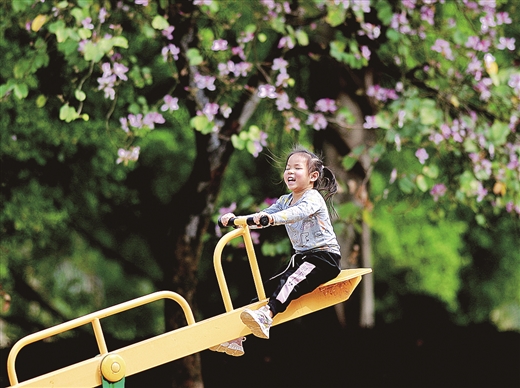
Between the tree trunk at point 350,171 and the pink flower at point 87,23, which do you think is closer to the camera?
the pink flower at point 87,23

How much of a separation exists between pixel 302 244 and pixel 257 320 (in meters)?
0.47

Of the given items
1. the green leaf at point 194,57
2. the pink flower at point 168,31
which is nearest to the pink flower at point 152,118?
the green leaf at point 194,57

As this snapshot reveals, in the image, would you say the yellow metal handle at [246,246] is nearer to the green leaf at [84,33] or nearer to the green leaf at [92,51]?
the green leaf at [92,51]

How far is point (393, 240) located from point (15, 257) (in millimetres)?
5403

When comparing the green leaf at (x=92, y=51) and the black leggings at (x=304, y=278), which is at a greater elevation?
the green leaf at (x=92, y=51)

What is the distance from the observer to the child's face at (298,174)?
153 inches

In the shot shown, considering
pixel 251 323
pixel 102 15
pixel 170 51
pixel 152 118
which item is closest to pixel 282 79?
pixel 170 51

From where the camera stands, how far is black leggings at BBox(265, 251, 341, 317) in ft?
12.5

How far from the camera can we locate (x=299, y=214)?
12.1 feet

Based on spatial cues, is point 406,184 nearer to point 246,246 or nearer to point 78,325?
point 246,246

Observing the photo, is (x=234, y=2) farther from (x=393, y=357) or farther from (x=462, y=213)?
(x=462, y=213)

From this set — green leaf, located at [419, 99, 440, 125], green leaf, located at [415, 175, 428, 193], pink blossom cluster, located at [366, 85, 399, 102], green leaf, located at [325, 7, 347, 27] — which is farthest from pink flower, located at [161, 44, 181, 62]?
green leaf, located at [415, 175, 428, 193]

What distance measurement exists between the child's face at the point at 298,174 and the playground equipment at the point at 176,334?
1.08 feet

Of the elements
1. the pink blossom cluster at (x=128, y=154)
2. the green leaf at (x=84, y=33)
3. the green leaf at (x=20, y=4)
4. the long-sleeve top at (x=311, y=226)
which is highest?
the green leaf at (x=20, y=4)
